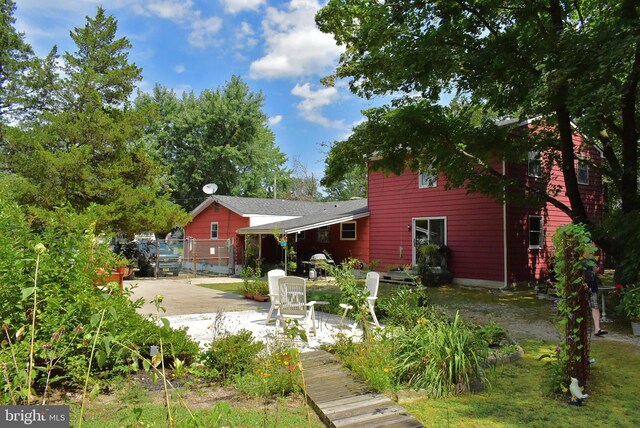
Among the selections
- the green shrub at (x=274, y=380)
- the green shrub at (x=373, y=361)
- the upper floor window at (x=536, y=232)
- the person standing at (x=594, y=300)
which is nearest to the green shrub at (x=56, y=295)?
the green shrub at (x=274, y=380)

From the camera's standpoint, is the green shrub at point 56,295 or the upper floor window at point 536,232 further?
the upper floor window at point 536,232

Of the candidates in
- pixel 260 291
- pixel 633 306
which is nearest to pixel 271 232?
pixel 260 291

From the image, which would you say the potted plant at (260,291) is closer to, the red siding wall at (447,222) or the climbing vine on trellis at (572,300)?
the red siding wall at (447,222)

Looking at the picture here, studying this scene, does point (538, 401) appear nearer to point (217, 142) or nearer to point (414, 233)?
point (414, 233)

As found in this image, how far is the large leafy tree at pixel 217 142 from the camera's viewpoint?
37.8m

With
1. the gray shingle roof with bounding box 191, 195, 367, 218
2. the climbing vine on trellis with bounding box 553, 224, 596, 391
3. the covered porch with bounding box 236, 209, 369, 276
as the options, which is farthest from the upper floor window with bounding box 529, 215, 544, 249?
the climbing vine on trellis with bounding box 553, 224, 596, 391

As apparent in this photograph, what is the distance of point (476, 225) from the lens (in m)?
15.0

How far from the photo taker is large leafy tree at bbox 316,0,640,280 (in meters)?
8.23

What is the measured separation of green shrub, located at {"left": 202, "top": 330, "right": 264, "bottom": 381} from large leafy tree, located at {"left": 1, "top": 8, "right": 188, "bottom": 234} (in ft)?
44.4

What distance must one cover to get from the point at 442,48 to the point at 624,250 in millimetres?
5933

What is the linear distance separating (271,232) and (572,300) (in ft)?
47.4

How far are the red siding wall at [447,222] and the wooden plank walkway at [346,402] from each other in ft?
37.0

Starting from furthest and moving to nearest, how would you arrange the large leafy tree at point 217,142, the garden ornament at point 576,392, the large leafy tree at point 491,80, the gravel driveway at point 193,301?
the large leafy tree at point 217,142
the gravel driveway at point 193,301
the large leafy tree at point 491,80
the garden ornament at point 576,392

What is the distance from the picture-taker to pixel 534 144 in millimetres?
12219
